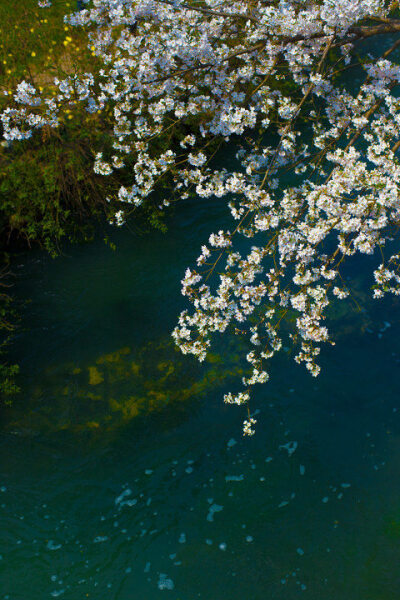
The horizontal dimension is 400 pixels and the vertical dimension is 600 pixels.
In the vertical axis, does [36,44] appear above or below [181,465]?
above

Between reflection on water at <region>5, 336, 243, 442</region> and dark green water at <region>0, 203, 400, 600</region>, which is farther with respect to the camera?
reflection on water at <region>5, 336, 243, 442</region>

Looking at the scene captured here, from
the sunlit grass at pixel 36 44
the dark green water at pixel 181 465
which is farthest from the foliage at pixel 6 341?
the sunlit grass at pixel 36 44

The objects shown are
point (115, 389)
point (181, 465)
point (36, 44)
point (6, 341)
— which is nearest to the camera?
point (181, 465)

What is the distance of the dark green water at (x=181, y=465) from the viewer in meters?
5.59

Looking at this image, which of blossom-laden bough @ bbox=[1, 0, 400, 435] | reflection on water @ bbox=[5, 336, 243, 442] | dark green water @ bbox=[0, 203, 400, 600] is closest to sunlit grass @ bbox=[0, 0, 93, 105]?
blossom-laden bough @ bbox=[1, 0, 400, 435]

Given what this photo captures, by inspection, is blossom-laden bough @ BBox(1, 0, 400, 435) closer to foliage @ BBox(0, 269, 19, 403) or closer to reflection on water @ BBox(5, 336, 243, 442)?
reflection on water @ BBox(5, 336, 243, 442)

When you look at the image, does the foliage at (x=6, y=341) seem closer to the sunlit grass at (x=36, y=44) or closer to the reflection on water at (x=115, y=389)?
the reflection on water at (x=115, y=389)

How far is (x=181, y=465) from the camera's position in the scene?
Answer: 253 inches

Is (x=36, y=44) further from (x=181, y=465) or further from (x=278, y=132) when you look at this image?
(x=181, y=465)

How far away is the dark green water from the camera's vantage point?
5.59 m

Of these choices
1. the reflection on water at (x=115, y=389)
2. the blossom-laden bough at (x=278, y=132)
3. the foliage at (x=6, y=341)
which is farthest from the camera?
the foliage at (x=6, y=341)

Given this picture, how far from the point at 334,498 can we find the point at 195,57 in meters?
5.73

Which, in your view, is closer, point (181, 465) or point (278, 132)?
point (278, 132)

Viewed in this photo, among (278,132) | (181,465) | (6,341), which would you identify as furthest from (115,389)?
(278,132)
